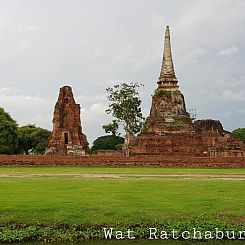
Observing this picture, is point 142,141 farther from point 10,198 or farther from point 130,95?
point 10,198

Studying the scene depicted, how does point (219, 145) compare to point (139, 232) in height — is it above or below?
above

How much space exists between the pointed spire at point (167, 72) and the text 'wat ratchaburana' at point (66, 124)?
32.8 ft

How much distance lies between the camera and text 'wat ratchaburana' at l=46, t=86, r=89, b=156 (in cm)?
5409

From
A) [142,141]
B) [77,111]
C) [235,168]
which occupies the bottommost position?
[235,168]

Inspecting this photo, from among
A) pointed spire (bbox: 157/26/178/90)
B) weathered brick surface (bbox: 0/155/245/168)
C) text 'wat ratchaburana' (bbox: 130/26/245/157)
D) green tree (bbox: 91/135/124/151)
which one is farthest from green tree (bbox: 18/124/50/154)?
weathered brick surface (bbox: 0/155/245/168)

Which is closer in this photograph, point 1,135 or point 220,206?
point 220,206

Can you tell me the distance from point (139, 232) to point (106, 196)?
3636 mm

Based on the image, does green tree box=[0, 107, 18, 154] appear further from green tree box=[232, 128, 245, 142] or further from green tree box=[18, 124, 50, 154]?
green tree box=[232, 128, 245, 142]

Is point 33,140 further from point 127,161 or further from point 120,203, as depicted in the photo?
point 120,203

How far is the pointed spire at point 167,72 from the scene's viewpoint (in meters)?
55.1

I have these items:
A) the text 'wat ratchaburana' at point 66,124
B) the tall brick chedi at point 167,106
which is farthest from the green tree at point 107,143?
the tall brick chedi at point 167,106

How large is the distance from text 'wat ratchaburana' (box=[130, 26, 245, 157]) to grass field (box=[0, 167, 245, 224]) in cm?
2572

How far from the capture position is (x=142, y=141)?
46.9m

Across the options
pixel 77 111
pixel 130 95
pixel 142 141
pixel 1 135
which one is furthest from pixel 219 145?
pixel 1 135
